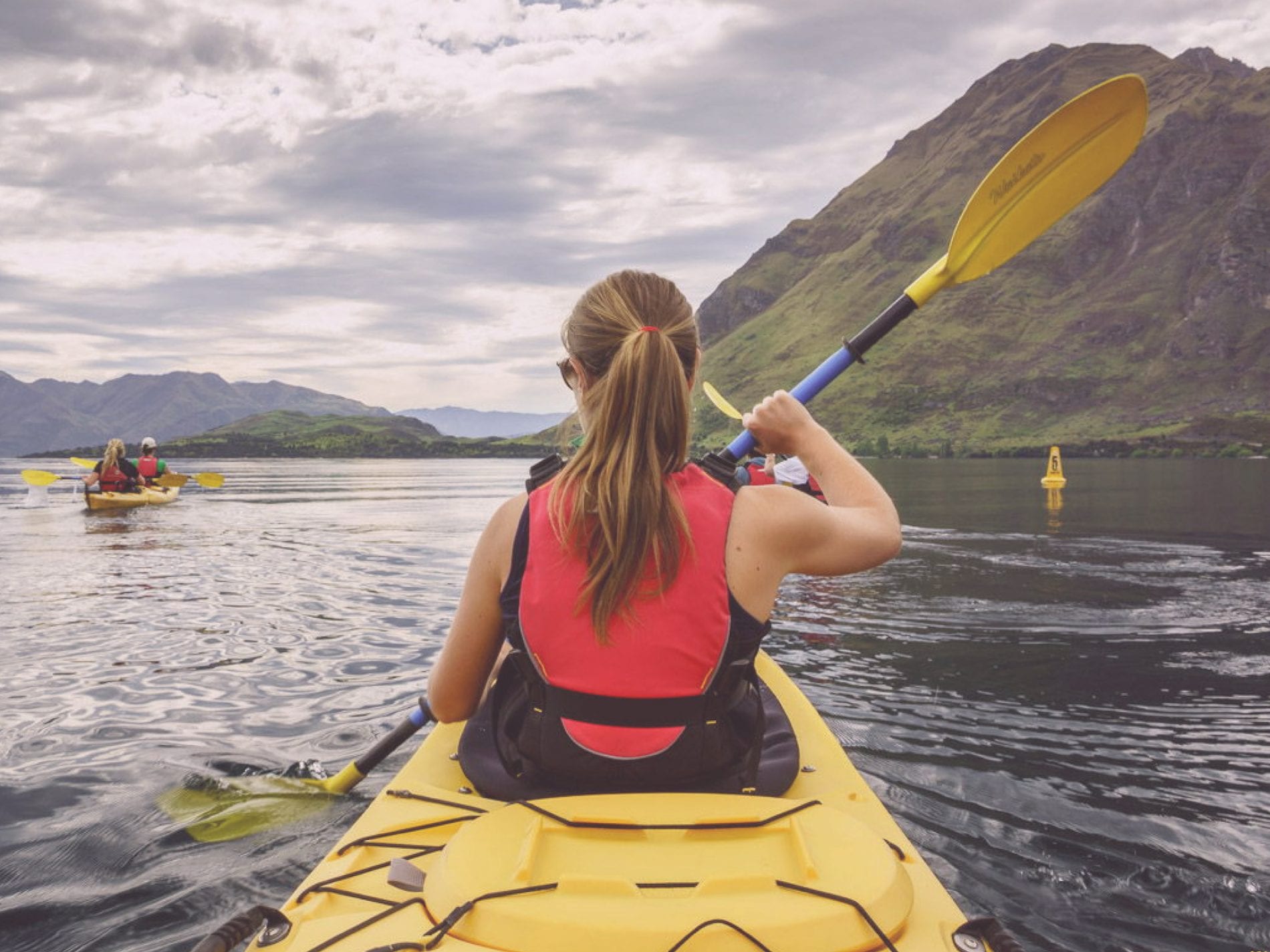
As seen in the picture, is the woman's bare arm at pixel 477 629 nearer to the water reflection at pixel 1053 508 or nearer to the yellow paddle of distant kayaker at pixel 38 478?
the water reflection at pixel 1053 508

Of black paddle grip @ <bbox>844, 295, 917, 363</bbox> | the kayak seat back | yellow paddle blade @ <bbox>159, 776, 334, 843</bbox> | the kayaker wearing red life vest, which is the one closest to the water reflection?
black paddle grip @ <bbox>844, 295, 917, 363</bbox>

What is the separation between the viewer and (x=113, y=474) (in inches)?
1109

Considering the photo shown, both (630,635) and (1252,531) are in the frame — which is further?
(1252,531)

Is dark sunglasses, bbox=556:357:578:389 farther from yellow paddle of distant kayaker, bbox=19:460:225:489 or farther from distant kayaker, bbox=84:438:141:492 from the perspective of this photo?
yellow paddle of distant kayaker, bbox=19:460:225:489

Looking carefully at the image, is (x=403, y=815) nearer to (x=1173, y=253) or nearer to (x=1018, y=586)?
(x=1018, y=586)

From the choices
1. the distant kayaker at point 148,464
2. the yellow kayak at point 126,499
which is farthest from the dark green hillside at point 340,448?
the yellow kayak at point 126,499

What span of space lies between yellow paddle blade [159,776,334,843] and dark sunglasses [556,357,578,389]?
409cm

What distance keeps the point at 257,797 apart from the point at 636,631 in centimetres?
465

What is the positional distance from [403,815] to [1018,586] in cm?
1294

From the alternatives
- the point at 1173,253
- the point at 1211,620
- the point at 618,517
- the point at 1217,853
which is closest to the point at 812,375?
the point at 618,517

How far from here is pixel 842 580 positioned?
1582 cm

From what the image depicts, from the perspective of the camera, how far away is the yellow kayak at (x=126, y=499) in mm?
27766

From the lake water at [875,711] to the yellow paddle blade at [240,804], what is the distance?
0.51 feet

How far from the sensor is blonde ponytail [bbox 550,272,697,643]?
2684mm
